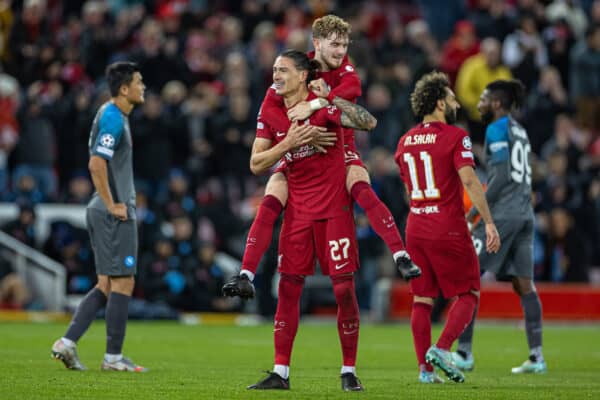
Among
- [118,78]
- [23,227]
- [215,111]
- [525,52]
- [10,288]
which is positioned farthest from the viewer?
[525,52]

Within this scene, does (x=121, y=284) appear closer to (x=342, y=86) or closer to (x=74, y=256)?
(x=342, y=86)

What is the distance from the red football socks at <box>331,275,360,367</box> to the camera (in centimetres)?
938

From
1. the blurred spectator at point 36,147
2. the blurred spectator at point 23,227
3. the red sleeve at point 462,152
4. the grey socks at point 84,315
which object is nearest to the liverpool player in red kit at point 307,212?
the red sleeve at point 462,152

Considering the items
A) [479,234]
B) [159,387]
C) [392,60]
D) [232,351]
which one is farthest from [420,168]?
[392,60]

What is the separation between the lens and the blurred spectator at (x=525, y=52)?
23.1 meters

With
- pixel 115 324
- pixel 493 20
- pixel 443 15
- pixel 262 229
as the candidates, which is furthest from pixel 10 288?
pixel 443 15

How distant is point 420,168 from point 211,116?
10906 mm

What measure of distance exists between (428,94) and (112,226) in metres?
3.04

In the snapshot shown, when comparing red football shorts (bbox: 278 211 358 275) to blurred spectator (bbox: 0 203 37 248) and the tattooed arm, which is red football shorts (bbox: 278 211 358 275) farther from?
blurred spectator (bbox: 0 203 37 248)

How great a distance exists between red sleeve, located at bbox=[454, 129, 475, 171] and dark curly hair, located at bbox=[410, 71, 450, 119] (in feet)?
1.29

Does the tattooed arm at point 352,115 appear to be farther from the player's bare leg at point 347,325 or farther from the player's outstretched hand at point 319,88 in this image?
the player's bare leg at point 347,325

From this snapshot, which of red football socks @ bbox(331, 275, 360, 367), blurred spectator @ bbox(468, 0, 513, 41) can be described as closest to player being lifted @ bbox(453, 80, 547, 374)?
red football socks @ bbox(331, 275, 360, 367)

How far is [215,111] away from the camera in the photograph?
2136cm

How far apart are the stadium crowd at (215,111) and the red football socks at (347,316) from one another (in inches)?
410
